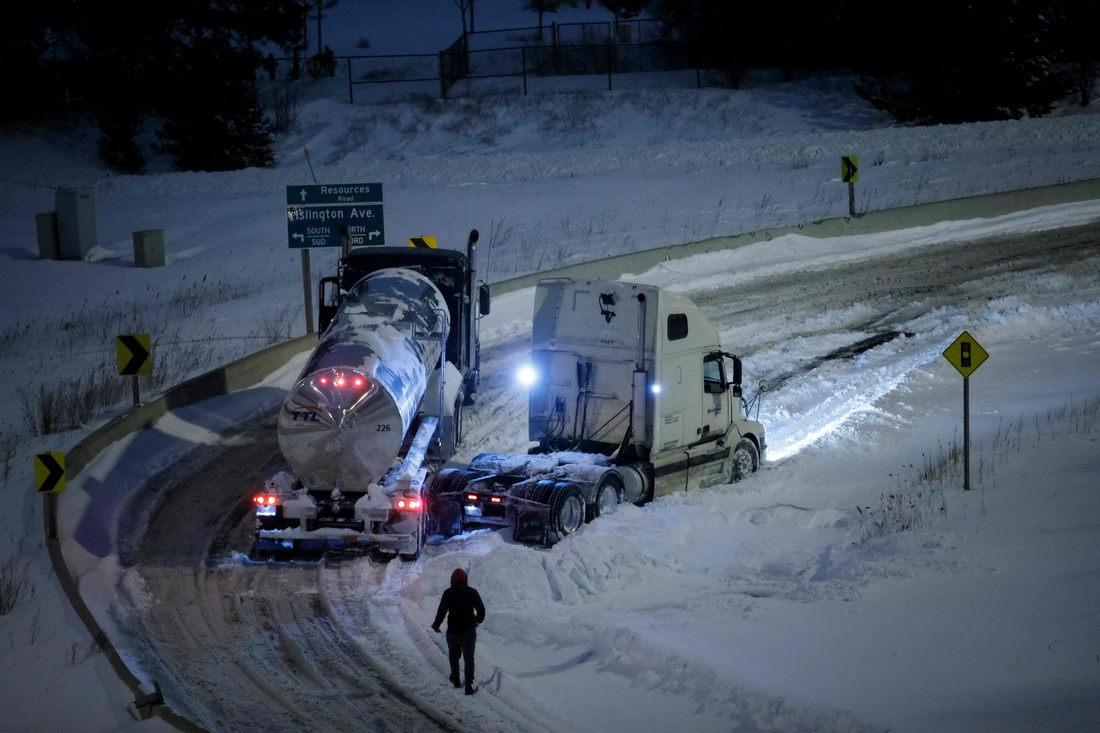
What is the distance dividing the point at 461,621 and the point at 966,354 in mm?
7967

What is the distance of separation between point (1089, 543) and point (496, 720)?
660cm

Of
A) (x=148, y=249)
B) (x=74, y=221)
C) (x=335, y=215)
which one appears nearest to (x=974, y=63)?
(x=148, y=249)

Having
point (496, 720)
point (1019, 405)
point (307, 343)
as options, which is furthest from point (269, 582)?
point (1019, 405)

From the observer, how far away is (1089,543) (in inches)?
452

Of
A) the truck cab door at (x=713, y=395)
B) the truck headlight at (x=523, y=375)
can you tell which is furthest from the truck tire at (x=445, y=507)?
the truck headlight at (x=523, y=375)

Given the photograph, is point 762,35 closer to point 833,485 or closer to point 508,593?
point 833,485

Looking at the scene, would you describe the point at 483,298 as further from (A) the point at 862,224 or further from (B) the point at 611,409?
(A) the point at 862,224

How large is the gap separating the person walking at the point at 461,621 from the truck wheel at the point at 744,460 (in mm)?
7280

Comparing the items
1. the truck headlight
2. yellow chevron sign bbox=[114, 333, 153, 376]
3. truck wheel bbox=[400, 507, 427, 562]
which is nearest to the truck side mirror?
the truck headlight

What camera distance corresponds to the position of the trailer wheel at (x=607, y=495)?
13672 millimetres

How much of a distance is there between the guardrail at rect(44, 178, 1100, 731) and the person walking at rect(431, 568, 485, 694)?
214cm

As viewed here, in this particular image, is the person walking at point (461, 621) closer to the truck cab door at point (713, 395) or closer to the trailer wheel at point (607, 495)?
the trailer wheel at point (607, 495)

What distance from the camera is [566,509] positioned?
13.3 m

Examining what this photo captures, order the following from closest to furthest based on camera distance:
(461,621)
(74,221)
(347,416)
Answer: (461,621) < (347,416) < (74,221)
